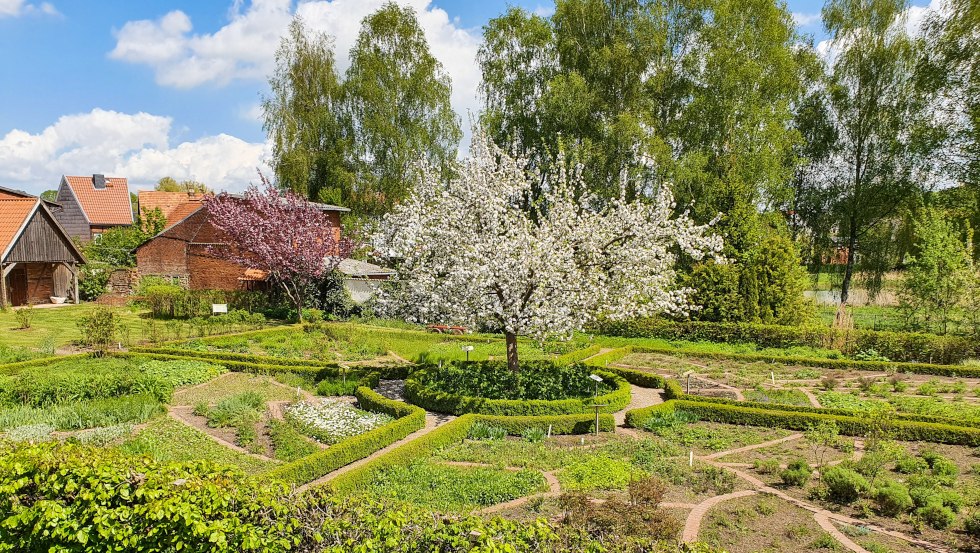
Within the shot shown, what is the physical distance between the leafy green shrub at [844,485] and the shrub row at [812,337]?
672 inches

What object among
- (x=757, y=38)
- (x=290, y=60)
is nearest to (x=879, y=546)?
(x=757, y=38)

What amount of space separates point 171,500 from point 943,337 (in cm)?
2785

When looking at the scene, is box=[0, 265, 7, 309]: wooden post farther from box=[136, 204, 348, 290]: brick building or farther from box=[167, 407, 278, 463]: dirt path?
box=[167, 407, 278, 463]: dirt path

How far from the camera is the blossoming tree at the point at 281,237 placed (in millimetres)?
31234

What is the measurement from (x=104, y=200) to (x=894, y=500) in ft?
216

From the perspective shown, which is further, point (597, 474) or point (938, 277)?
point (938, 277)

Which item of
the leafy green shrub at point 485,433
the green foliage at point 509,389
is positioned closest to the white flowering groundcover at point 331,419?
the green foliage at point 509,389

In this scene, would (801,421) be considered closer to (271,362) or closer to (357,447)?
(357,447)

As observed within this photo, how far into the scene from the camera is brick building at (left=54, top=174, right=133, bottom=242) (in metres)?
55.9

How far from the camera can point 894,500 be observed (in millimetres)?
9906

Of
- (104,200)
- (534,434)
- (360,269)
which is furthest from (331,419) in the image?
(104,200)

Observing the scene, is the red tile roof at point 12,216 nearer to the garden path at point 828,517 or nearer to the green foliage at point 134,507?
the green foliage at point 134,507

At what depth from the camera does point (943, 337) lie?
79.0 ft

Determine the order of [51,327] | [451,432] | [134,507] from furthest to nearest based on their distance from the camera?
[51,327], [451,432], [134,507]
